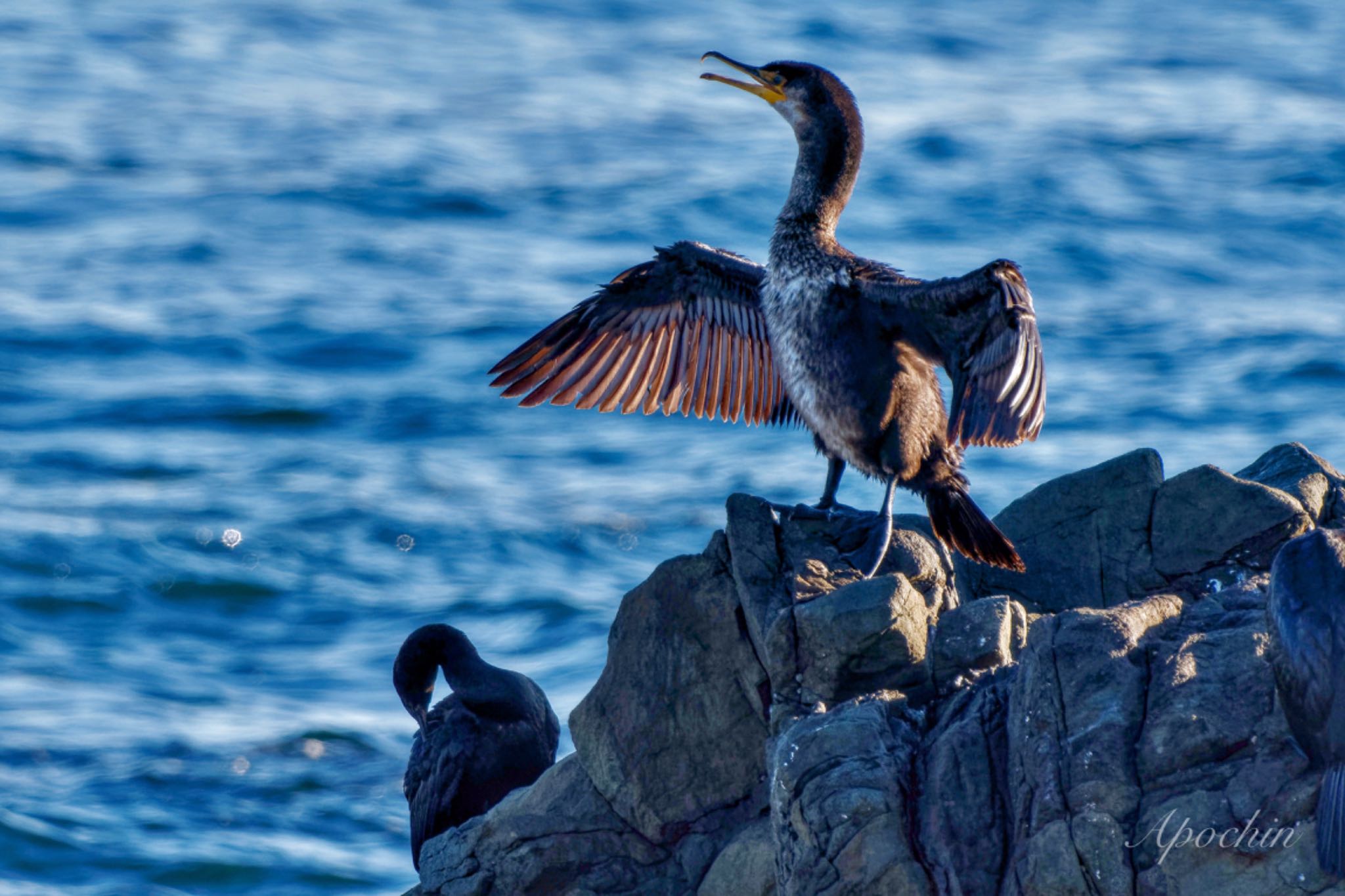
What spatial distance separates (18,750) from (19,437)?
406 cm

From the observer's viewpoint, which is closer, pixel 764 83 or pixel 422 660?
pixel 764 83

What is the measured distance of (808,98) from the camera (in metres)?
6.34

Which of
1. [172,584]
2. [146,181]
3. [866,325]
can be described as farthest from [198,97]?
[866,325]

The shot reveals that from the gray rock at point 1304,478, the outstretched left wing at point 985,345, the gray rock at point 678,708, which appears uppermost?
the outstretched left wing at point 985,345

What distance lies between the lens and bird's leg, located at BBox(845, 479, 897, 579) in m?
5.51

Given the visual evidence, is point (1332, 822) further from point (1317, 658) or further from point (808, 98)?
point (808, 98)

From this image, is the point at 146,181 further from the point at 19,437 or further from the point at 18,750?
the point at 18,750

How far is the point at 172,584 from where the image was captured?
12164mm

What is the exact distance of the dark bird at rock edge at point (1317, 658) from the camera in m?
4.04

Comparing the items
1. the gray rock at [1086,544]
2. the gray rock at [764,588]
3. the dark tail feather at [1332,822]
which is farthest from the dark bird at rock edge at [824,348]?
the dark tail feather at [1332,822]

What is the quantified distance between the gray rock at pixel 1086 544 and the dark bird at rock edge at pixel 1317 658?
1.18 metres

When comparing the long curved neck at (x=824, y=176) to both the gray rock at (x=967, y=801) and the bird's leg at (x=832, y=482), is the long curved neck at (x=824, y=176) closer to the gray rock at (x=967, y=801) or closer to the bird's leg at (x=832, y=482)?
the bird's leg at (x=832, y=482)

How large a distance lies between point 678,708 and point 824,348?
1.21 meters

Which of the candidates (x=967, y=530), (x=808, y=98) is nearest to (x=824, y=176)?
(x=808, y=98)
